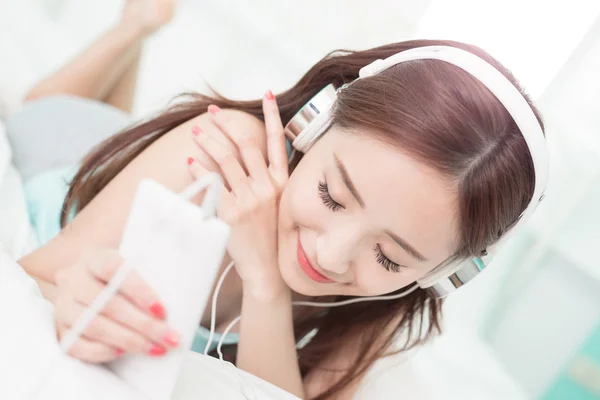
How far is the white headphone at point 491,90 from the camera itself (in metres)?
0.58

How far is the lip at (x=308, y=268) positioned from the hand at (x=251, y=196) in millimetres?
67

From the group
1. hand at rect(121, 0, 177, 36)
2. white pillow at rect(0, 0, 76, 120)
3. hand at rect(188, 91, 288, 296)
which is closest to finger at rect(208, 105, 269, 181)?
hand at rect(188, 91, 288, 296)

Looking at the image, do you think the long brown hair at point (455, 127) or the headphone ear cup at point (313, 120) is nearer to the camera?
the long brown hair at point (455, 127)

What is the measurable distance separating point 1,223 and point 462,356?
995mm

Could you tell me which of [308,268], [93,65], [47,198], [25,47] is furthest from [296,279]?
[25,47]

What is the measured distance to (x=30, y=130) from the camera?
3.43 ft

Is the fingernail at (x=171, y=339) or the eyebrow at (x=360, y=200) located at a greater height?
the eyebrow at (x=360, y=200)

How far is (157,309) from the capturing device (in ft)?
1.37

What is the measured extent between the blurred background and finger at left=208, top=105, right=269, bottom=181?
1.51 feet

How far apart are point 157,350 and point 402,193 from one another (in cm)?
32

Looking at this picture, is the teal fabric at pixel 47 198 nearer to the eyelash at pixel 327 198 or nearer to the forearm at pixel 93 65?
the forearm at pixel 93 65

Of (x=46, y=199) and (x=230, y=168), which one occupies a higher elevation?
(x=230, y=168)

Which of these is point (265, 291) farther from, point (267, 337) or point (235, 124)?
point (235, 124)

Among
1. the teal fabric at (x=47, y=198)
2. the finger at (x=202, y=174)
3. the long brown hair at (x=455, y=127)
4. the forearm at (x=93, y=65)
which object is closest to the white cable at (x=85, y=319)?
the finger at (x=202, y=174)
